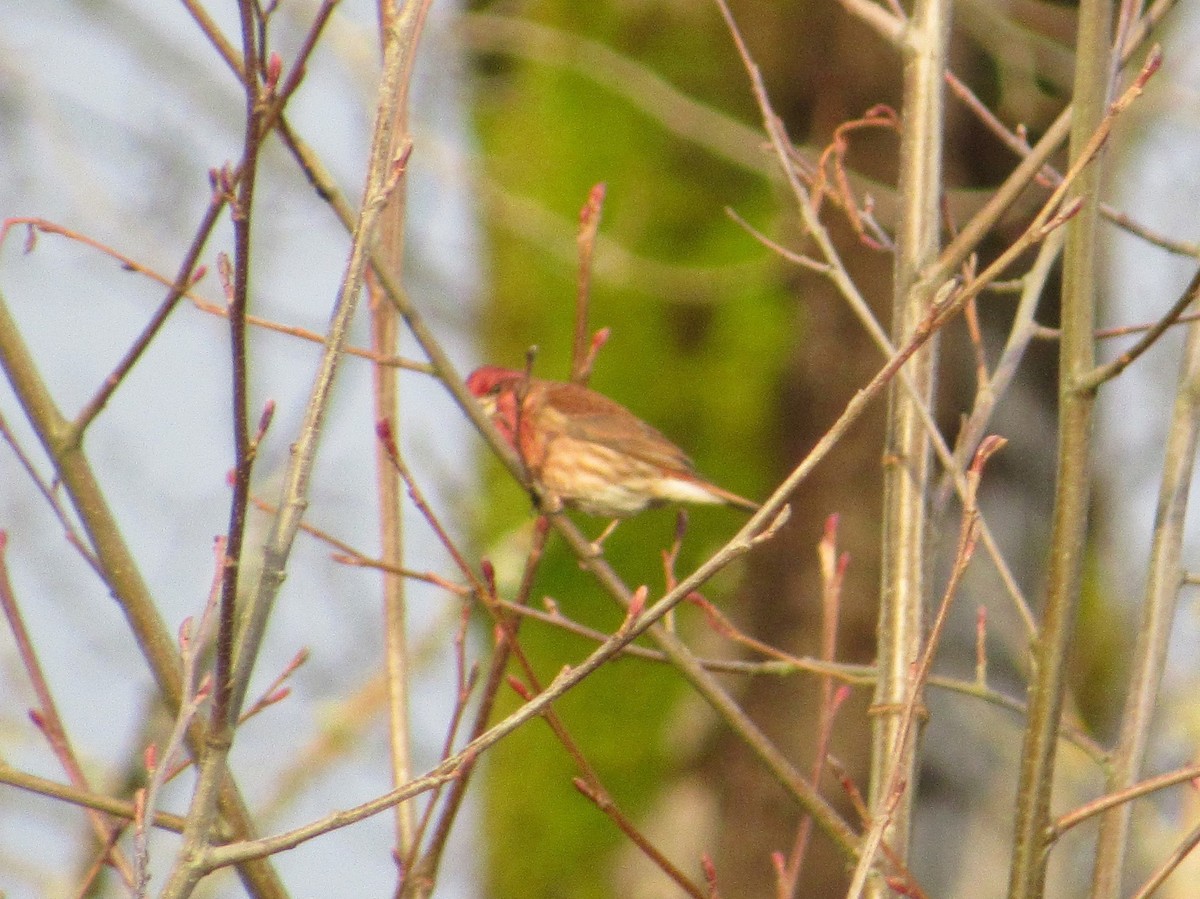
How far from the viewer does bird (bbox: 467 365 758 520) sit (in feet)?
15.6

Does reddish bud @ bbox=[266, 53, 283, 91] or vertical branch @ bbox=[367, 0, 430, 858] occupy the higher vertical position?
reddish bud @ bbox=[266, 53, 283, 91]

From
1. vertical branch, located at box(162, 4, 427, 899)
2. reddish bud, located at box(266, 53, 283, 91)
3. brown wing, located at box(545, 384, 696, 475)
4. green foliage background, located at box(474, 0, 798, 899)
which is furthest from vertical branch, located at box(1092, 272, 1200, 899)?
green foliage background, located at box(474, 0, 798, 899)

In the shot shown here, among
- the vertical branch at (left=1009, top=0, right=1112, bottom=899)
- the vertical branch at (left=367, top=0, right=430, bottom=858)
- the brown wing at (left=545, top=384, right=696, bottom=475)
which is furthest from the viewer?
the brown wing at (left=545, top=384, right=696, bottom=475)

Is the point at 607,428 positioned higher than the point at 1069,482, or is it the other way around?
the point at 607,428

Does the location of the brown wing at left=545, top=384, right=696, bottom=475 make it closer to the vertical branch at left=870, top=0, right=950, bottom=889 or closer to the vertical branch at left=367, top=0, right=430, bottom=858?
the vertical branch at left=367, top=0, right=430, bottom=858

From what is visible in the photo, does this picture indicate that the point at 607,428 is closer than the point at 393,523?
No

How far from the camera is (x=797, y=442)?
7.37 metres

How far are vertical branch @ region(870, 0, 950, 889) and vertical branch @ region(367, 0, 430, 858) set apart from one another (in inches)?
29.2

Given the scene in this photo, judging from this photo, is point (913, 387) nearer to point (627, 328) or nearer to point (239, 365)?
point (239, 365)

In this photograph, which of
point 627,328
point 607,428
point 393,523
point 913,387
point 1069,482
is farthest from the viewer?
point 627,328

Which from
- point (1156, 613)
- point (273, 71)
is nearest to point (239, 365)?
point (273, 71)

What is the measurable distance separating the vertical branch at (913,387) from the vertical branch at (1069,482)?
0.27m

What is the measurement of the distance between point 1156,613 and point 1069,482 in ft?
1.10

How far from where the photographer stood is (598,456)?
4.76 meters
